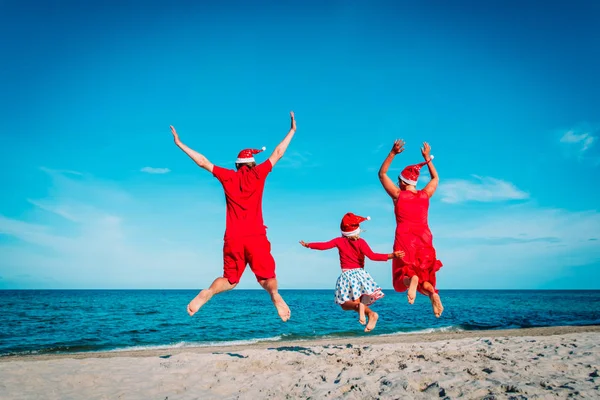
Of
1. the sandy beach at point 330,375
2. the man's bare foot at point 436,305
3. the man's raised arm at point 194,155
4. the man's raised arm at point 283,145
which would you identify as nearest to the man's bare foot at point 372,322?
the sandy beach at point 330,375

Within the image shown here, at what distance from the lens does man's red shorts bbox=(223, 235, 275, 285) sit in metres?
5.29

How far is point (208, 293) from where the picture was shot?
512 cm

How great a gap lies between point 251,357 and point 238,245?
412 cm

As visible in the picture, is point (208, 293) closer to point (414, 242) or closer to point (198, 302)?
point (198, 302)

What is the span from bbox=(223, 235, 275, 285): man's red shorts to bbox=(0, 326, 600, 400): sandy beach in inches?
76.7

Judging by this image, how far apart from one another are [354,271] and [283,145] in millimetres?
2841

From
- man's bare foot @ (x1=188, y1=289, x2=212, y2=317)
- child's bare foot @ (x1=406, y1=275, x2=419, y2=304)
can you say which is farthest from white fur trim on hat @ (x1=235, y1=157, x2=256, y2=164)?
child's bare foot @ (x1=406, y1=275, x2=419, y2=304)

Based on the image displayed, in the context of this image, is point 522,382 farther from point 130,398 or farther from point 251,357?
point 130,398

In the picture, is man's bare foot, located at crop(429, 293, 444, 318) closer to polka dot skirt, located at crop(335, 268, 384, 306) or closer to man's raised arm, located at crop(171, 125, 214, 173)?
polka dot skirt, located at crop(335, 268, 384, 306)

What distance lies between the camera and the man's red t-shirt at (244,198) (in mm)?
5363

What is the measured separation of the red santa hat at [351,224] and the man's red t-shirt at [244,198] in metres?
2.23

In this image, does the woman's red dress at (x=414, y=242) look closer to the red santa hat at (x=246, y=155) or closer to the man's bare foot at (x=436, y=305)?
the man's bare foot at (x=436, y=305)

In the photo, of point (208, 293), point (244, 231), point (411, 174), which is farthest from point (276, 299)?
point (411, 174)

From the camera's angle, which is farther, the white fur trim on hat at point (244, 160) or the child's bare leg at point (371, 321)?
the child's bare leg at point (371, 321)
